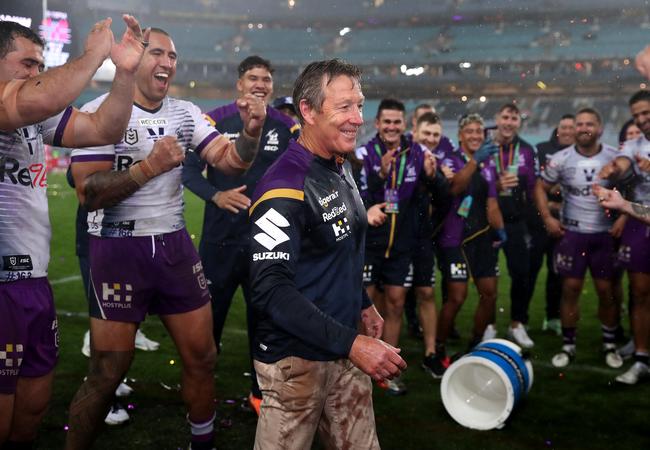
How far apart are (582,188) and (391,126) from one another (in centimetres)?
214

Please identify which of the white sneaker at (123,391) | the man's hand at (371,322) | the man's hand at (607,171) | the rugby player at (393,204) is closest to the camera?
the man's hand at (371,322)

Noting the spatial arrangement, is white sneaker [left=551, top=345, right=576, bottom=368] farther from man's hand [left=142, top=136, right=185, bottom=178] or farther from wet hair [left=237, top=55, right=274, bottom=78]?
man's hand [left=142, top=136, right=185, bottom=178]

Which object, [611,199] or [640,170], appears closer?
Result: [611,199]

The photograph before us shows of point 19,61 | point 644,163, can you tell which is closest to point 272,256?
point 19,61

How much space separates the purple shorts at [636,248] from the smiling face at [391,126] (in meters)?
2.19

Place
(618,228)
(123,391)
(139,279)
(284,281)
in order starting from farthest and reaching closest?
(618,228)
(123,391)
(139,279)
(284,281)

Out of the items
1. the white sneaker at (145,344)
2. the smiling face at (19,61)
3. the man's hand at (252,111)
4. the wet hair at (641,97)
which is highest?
the wet hair at (641,97)

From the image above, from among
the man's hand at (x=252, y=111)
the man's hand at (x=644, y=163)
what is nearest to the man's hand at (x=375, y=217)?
the man's hand at (x=252, y=111)

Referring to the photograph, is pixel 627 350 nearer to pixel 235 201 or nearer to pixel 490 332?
pixel 490 332

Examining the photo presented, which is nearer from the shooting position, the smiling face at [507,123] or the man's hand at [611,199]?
the man's hand at [611,199]

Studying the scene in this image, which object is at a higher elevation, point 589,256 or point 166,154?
point 166,154

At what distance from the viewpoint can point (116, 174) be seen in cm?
350

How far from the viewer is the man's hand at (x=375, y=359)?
7.26 feet

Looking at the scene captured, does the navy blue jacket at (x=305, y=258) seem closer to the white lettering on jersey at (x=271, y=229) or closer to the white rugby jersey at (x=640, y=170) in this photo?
the white lettering on jersey at (x=271, y=229)
